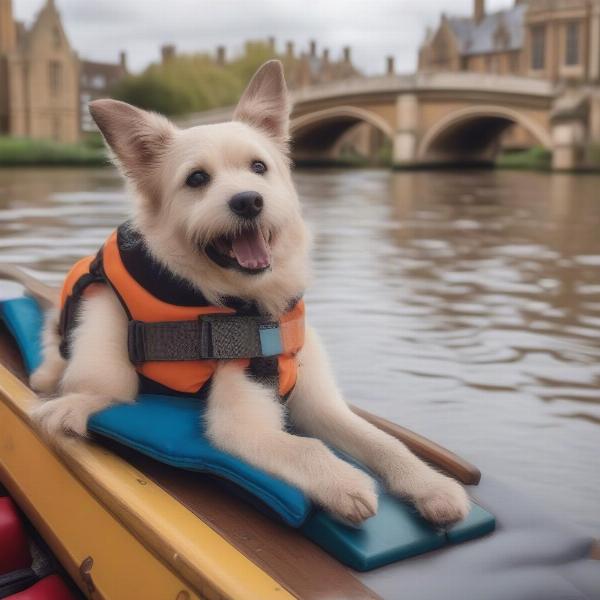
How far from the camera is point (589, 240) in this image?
872cm

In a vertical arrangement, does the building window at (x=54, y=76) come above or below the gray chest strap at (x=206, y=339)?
above

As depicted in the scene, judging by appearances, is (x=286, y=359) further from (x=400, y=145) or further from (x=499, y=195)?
(x=400, y=145)

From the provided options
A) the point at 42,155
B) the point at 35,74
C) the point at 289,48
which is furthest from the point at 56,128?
the point at 289,48

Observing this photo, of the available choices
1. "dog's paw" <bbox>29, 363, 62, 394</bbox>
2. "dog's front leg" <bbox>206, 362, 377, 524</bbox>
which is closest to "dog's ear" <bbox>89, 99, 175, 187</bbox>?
"dog's front leg" <bbox>206, 362, 377, 524</bbox>

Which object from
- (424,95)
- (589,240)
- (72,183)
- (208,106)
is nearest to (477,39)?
(208,106)

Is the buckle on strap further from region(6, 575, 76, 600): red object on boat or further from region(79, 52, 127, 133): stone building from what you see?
region(79, 52, 127, 133): stone building

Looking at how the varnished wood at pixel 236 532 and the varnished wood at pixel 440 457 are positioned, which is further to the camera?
the varnished wood at pixel 440 457

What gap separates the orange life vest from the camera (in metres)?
1.88

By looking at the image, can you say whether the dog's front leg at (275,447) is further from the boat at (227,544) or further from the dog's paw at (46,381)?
the dog's paw at (46,381)

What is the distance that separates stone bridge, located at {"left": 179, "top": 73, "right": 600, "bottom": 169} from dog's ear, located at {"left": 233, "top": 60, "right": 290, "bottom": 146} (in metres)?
24.3

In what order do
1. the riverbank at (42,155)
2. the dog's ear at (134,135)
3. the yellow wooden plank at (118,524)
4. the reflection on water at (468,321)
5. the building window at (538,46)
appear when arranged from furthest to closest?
the building window at (538,46), the riverbank at (42,155), the reflection on water at (468,321), the dog's ear at (134,135), the yellow wooden plank at (118,524)

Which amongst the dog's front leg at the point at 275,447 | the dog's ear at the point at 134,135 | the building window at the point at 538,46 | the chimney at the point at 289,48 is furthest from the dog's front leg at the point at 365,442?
the chimney at the point at 289,48

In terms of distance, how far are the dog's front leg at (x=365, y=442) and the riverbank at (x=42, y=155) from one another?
25.0m

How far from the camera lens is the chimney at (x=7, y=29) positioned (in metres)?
38.2
